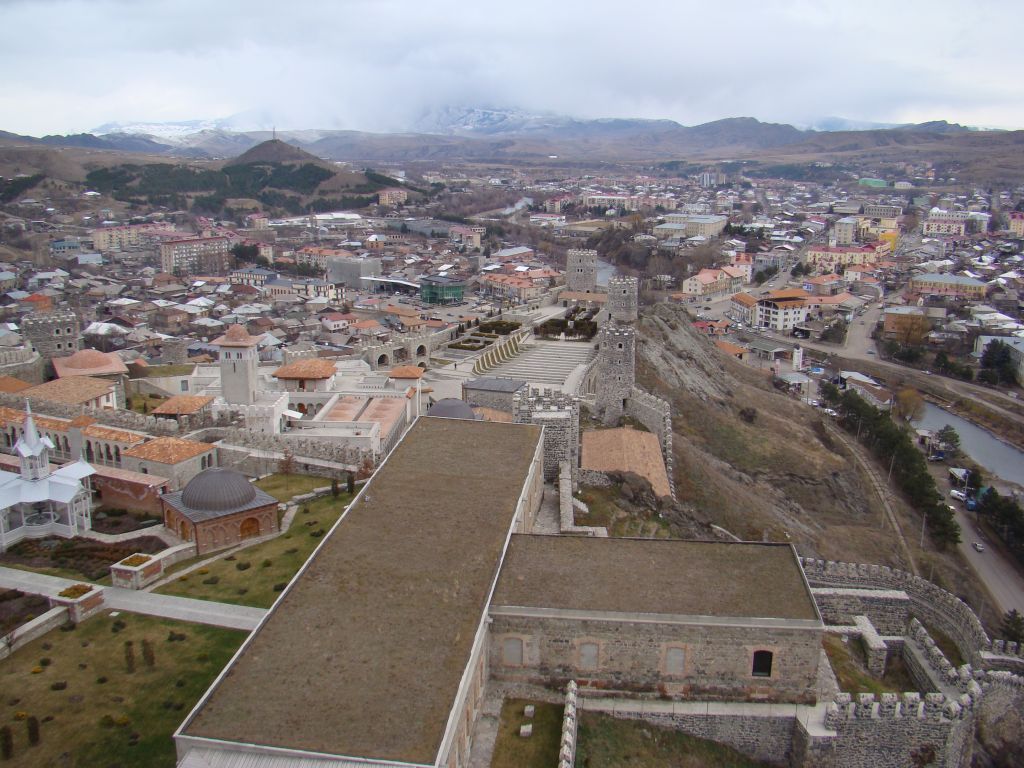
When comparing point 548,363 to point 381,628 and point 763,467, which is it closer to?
point 763,467

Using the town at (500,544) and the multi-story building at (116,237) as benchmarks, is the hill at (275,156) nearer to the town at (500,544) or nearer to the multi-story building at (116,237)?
the multi-story building at (116,237)

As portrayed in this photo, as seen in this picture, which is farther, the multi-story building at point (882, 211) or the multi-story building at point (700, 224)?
the multi-story building at point (882, 211)

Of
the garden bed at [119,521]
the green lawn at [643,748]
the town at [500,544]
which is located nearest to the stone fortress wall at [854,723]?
the town at [500,544]

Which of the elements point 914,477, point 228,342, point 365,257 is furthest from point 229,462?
point 365,257

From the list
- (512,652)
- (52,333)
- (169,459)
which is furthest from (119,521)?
(52,333)

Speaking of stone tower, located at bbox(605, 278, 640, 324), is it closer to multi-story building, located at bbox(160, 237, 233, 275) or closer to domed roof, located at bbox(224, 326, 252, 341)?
domed roof, located at bbox(224, 326, 252, 341)
